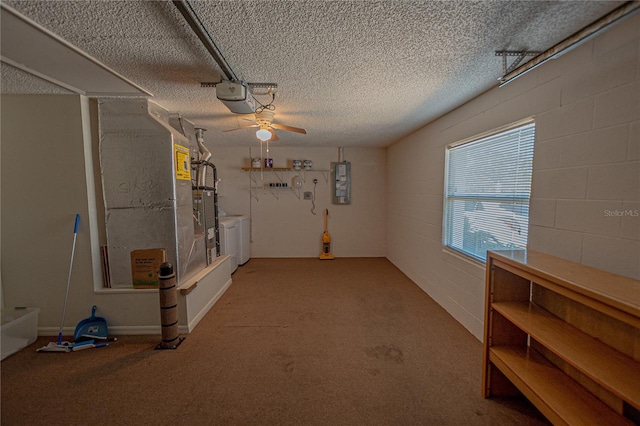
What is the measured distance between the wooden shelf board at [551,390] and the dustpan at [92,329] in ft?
10.8

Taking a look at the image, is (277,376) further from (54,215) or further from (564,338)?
(54,215)

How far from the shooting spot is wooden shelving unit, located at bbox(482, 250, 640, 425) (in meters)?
0.97

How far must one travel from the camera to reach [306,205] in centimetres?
505

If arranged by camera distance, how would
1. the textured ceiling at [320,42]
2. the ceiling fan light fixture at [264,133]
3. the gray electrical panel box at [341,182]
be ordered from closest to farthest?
the textured ceiling at [320,42]
the ceiling fan light fixture at [264,133]
the gray electrical panel box at [341,182]

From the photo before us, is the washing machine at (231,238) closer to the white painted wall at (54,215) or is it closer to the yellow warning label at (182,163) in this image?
the yellow warning label at (182,163)

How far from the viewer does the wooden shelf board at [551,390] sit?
3.57 feet

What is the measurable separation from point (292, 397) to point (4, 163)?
127 inches

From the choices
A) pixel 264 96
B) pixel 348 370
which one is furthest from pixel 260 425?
pixel 264 96

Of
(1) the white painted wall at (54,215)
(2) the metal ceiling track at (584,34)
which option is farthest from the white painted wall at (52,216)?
(2) the metal ceiling track at (584,34)

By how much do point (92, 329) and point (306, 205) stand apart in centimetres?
361

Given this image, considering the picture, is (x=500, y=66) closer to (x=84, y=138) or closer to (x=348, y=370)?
(x=348, y=370)

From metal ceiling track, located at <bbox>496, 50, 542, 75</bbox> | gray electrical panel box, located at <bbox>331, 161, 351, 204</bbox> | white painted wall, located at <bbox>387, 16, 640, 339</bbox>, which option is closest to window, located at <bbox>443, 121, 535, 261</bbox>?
white painted wall, located at <bbox>387, 16, 640, 339</bbox>

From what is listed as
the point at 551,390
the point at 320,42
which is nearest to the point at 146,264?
the point at 320,42

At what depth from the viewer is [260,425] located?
140cm
